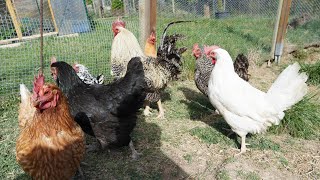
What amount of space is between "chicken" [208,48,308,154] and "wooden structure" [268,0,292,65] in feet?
12.1

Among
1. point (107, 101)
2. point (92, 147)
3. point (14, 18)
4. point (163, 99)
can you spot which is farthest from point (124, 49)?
point (14, 18)

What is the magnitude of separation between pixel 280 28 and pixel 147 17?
11.1 feet

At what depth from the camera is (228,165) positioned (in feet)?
10.3

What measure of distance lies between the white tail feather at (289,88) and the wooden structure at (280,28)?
368cm

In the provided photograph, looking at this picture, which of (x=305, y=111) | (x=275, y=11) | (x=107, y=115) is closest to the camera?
(x=107, y=115)

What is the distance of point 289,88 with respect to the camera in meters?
3.01

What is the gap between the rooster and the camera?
13.4ft

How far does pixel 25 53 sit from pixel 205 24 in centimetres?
410

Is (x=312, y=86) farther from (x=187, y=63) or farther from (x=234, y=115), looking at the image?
(x=234, y=115)

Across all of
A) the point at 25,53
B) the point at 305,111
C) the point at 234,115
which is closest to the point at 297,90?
the point at 234,115

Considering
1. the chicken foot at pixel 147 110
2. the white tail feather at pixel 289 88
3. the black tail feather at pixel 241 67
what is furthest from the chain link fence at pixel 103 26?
the white tail feather at pixel 289 88

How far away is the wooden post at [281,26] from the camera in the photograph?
19.9 ft

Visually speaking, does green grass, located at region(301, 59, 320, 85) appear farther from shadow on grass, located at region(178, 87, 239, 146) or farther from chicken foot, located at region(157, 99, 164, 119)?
chicken foot, located at region(157, 99, 164, 119)

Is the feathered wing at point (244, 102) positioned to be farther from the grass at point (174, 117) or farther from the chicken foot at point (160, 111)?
the chicken foot at point (160, 111)
